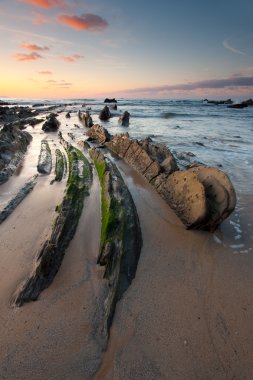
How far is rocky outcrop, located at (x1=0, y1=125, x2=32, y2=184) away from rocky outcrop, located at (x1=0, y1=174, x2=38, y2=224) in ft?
3.42

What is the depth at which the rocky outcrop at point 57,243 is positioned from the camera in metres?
3.88

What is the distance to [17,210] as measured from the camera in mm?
6508

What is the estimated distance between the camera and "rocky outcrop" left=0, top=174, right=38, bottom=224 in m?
6.21

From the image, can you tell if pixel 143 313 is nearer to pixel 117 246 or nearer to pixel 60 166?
pixel 117 246

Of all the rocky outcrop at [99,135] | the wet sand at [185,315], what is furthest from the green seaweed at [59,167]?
the wet sand at [185,315]

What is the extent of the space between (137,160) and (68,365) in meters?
8.01

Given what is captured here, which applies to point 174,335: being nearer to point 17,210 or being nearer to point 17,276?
point 17,276

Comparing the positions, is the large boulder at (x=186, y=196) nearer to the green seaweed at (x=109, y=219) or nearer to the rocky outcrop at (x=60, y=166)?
the green seaweed at (x=109, y=219)

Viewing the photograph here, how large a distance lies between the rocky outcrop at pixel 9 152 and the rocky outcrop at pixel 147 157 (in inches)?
186

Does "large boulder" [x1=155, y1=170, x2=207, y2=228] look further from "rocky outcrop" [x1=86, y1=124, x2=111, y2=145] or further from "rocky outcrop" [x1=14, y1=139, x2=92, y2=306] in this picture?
"rocky outcrop" [x1=86, y1=124, x2=111, y2=145]

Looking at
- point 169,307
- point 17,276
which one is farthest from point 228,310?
point 17,276

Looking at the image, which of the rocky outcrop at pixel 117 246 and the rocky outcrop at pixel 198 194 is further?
the rocky outcrop at pixel 198 194

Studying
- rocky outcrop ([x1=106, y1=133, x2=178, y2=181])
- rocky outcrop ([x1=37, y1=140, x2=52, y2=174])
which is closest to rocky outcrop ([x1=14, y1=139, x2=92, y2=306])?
rocky outcrop ([x1=37, y1=140, x2=52, y2=174])

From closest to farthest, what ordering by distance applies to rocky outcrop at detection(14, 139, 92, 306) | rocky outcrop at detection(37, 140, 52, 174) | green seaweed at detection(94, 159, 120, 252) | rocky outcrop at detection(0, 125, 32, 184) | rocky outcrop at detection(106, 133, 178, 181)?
rocky outcrop at detection(14, 139, 92, 306) → green seaweed at detection(94, 159, 120, 252) → rocky outcrop at detection(106, 133, 178, 181) → rocky outcrop at detection(0, 125, 32, 184) → rocky outcrop at detection(37, 140, 52, 174)
